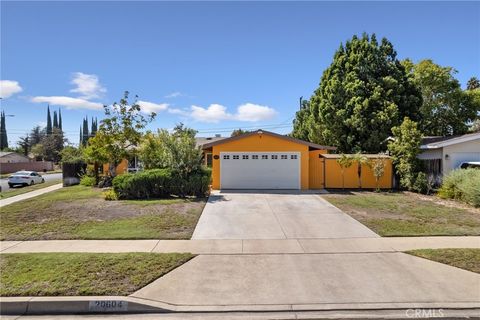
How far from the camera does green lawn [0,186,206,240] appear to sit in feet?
30.6

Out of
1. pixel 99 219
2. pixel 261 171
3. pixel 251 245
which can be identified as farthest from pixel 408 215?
pixel 99 219

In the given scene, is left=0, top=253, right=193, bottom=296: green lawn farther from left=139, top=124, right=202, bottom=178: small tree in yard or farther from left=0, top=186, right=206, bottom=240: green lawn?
left=139, top=124, right=202, bottom=178: small tree in yard

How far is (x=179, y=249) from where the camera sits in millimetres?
7922

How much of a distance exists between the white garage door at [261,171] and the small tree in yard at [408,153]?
5.73 metres

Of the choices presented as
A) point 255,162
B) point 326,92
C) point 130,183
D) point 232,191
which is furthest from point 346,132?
Answer: point 130,183

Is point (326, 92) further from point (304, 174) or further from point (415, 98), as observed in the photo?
point (304, 174)

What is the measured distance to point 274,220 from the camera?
1132 cm

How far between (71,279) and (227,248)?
134 inches

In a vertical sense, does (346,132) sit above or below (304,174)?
above

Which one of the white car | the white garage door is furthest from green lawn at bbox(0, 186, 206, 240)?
the white car

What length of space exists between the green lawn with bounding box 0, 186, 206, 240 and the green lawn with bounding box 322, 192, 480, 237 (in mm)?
5755

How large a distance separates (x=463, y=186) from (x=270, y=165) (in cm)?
946

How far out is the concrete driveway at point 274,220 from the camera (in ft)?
31.1

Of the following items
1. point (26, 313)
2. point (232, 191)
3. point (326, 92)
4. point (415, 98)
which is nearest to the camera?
point (26, 313)
